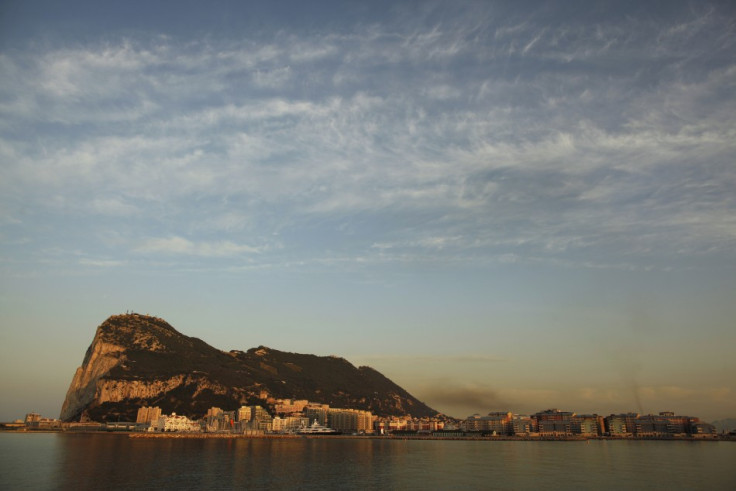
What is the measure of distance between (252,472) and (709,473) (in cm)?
6702

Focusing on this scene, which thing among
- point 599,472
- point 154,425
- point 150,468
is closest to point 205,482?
point 150,468

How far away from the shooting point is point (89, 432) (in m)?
193

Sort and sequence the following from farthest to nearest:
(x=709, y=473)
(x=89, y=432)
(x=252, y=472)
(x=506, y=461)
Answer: (x=89, y=432), (x=506, y=461), (x=709, y=473), (x=252, y=472)

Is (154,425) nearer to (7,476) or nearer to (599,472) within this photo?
(7,476)

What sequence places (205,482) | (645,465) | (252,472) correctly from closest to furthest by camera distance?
(205,482) → (252,472) → (645,465)

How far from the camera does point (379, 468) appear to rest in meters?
78.9

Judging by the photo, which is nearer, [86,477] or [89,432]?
[86,477]

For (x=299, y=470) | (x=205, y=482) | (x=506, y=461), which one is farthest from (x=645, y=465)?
(x=205, y=482)

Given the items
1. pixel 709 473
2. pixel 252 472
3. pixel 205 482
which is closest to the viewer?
pixel 205 482

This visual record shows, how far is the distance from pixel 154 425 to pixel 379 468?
5944 inches

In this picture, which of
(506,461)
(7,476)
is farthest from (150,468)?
(506,461)

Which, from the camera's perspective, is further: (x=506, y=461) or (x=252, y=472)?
(x=506, y=461)

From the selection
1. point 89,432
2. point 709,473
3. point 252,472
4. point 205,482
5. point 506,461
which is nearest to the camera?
point 205,482

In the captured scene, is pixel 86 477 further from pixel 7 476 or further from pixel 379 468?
pixel 379 468
